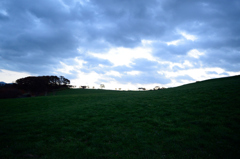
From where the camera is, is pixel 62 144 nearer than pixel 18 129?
Yes

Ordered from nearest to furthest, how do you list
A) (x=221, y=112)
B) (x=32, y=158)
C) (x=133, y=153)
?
(x=32, y=158) < (x=133, y=153) < (x=221, y=112)

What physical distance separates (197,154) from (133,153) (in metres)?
3.75

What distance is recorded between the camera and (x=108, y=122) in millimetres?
12234

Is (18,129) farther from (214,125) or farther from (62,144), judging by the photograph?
(214,125)

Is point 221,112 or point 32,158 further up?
point 221,112

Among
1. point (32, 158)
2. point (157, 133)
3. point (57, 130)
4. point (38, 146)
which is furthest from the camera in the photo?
point (57, 130)

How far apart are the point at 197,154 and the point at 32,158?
31.7ft

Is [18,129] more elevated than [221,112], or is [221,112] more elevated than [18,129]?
[221,112]

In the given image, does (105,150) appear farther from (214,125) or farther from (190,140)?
(214,125)

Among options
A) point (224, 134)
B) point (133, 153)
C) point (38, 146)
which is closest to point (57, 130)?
point (38, 146)

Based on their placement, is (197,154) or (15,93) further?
(15,93)

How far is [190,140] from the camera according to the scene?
799 cm

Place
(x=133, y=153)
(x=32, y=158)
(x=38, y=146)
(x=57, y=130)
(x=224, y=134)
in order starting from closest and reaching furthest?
(x=32, y=158) → (x=133, y=153) → (x=38, y=146) → (x=224, y=134) → (x=57, y=130)

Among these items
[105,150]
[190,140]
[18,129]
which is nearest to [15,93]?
[18,129]
